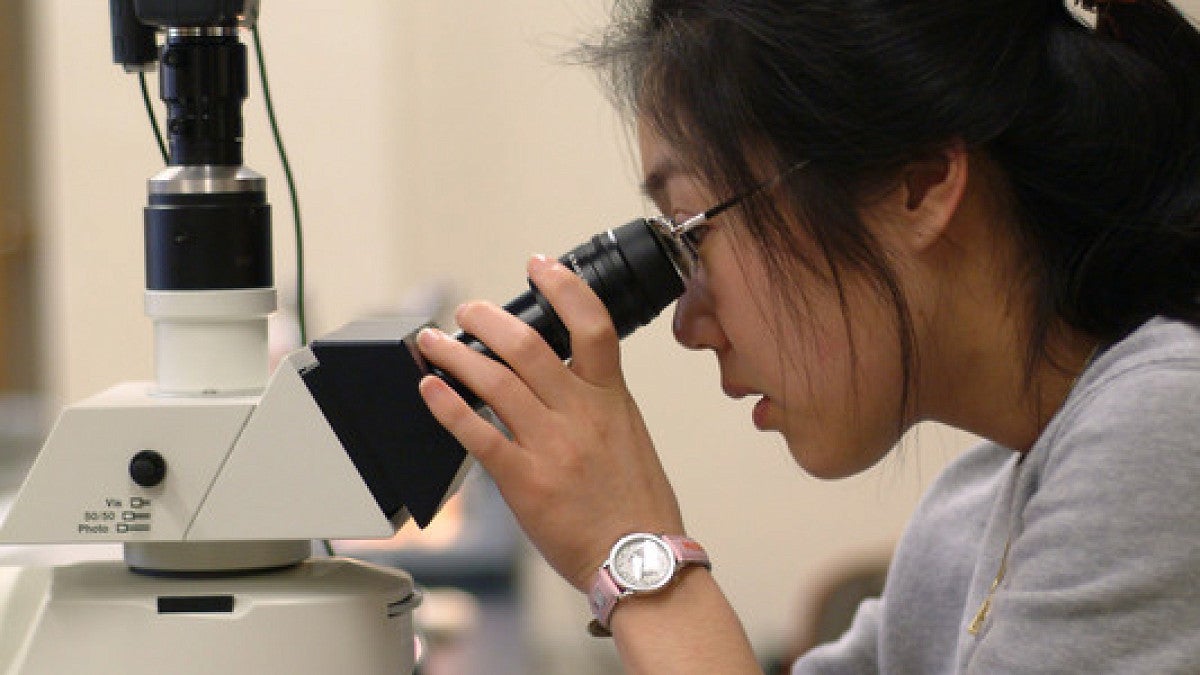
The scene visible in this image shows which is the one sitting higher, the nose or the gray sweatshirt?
the nose

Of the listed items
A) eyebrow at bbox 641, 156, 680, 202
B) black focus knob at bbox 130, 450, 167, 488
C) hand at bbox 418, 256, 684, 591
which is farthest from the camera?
eyebrow at bbox 641, 156, 680, 202

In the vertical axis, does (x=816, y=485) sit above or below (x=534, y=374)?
below

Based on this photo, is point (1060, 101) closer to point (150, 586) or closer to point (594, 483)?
point (594, 483)

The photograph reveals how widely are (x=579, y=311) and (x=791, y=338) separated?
6.5 inches

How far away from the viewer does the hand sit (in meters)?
1.01

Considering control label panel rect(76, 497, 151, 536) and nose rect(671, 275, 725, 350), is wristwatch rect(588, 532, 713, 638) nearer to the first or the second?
nose rect(671, 275, 725, 350)

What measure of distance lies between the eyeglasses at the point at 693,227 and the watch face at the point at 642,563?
7.0 inches

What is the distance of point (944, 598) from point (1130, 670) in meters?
Result: 0.41

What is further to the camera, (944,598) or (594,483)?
(944,598)

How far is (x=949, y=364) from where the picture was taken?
114 centimetres

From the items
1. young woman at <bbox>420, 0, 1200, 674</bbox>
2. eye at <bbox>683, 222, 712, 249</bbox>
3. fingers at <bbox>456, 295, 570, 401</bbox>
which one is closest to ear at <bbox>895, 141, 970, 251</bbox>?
young woman at <bbox>420, 0, 1200, 674</bbox>

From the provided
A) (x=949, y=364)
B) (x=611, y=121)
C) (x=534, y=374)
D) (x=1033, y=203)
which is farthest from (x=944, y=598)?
(x=611, y=121)

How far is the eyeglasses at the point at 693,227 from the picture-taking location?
1.07 metres

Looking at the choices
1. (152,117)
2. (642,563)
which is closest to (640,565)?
(642,563)
